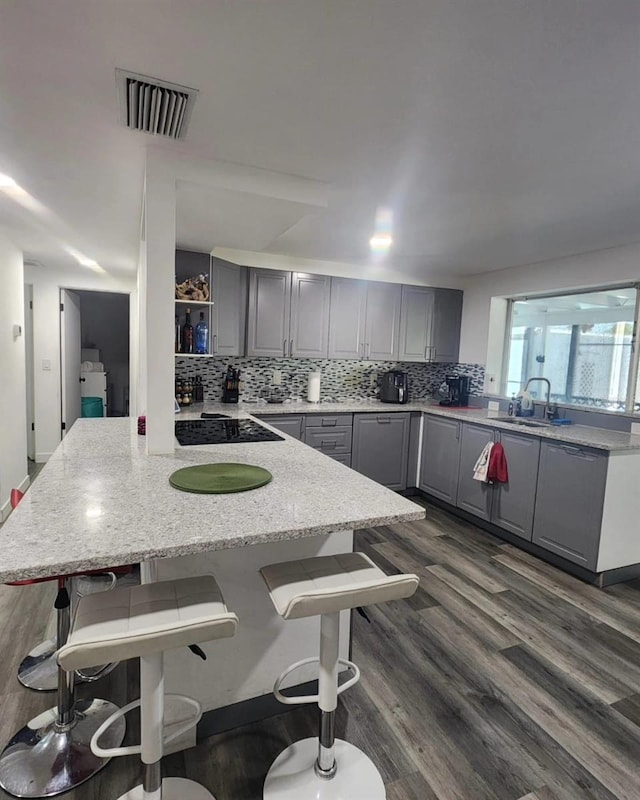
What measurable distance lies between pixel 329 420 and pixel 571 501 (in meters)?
1.97

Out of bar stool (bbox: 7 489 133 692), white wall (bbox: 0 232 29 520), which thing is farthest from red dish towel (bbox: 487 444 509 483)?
white wall (bbox: 0 232 29 520)

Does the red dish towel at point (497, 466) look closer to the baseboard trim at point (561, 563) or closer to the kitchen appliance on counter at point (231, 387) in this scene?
the baseboard trim at point (561, 563)

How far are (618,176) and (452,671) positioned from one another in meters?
2.44

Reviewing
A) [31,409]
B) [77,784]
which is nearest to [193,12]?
[77,784]

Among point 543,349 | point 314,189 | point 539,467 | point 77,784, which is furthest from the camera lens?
point 543,349

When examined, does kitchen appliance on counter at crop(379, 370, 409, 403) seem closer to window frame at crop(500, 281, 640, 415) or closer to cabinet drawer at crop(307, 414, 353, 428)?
cabinet drawer at crop(307, 414, 353, 428)

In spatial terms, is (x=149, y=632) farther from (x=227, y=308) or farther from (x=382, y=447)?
(x=382, y=447)

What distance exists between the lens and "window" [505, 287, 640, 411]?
11.5 ft

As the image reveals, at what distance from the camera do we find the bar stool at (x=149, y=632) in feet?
3.29

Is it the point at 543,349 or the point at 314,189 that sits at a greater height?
the point at 314,189

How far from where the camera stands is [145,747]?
1183 millimetres

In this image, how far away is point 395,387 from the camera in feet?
15.1

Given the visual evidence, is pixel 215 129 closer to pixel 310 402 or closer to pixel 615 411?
pixel 310 402

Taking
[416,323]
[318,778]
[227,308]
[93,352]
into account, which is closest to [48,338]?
[93,352]
